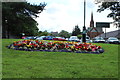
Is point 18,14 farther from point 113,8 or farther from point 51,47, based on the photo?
point 51,47

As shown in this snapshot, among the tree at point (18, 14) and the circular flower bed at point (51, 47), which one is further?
the tree at point (18, 14)

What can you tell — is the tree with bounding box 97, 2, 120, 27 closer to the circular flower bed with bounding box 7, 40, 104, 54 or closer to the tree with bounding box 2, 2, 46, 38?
the tree with bounding box 2, 2, 46, 38

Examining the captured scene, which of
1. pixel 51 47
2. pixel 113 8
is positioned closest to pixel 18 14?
pixel 113 8

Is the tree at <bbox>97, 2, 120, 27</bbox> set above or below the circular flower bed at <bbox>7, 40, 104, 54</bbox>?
above

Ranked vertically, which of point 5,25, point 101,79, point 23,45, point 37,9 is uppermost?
point 37,9

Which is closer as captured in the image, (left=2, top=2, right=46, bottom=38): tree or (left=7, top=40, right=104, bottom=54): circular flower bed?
(left=7, top=40, right=104, bottom=54): circular flower bed

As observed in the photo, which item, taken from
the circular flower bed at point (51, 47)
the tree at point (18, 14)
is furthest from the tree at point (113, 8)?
the circular flower bed at point (51, 47)

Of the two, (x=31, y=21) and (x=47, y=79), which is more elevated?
(x=31, y=21)

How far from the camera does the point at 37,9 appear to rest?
Result: 80.2ft

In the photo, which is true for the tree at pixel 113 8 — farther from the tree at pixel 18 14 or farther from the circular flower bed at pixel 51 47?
the circular flower bed at pixel 51 47

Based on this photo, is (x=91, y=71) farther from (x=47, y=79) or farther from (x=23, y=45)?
(x=23, y=45)

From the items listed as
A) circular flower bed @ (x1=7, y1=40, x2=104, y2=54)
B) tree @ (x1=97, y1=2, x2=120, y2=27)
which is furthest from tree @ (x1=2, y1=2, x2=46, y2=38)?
circular flower bed @ (x1=7, y1=40, x2=104, y2=54)

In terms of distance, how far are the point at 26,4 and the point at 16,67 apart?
19.5m

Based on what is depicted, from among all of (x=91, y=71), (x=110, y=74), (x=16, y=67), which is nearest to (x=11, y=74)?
(x=16, y=67)
